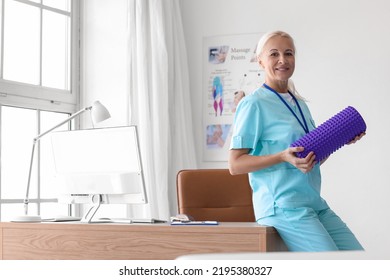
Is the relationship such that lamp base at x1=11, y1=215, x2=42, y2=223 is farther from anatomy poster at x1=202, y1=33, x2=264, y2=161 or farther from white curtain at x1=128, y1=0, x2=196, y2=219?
anatomy poster at x1=202, y1=33, x2=264, y2=161

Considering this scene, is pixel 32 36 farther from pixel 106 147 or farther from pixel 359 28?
pixel 359 28

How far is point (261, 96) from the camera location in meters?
2.28

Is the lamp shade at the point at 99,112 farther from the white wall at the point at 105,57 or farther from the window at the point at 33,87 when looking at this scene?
the white wall at the point at 105,57

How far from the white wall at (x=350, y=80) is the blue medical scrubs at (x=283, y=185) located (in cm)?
180

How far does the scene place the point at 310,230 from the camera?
2115 mm

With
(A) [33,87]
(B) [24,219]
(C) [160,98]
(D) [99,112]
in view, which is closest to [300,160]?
(B) [24,219]

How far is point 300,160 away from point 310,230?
250mm

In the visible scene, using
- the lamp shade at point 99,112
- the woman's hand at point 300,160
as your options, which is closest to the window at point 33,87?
the lamp shade at point 99,112

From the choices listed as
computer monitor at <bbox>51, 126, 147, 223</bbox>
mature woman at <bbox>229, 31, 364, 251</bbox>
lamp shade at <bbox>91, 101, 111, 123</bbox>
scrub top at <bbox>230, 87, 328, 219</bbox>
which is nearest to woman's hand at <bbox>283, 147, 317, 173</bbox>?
mature woman at <bbox>229, 31, 364, 251</bbox>

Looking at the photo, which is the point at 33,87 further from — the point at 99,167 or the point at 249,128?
the point at 249,128

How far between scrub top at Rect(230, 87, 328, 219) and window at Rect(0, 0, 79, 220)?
204 cm

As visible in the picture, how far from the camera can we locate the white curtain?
4.22 metres
